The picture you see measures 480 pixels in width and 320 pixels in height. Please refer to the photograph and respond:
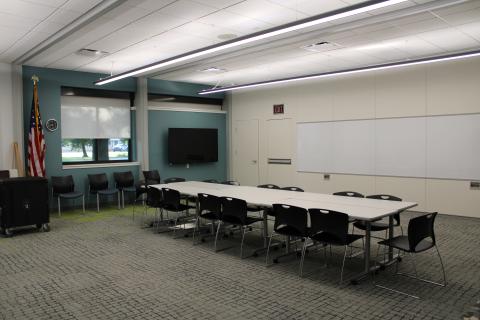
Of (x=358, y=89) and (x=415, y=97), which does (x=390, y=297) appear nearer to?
(x=415, y=97)

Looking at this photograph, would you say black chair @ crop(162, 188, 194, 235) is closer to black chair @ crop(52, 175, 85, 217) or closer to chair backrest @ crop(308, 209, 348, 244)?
chair backrest @ crop(308, 209, 348, 244)

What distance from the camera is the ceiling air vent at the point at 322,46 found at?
21.1 feet

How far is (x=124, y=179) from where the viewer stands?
9258 mm

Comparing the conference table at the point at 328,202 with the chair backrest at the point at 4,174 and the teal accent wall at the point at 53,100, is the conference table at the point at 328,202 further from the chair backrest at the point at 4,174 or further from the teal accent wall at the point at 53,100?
the chair backrest at the point at 4,174

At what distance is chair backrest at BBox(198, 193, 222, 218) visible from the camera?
17.8 ft

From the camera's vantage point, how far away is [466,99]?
24.2ft

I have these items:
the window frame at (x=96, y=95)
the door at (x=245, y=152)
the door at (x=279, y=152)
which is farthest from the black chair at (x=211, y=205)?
the door at (x=245, y=152)

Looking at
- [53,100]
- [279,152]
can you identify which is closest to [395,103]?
[279,152]

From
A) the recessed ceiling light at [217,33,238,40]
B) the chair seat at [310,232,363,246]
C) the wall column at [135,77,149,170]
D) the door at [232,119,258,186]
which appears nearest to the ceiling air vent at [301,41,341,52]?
the recessed ceiling light at [217,33,238,40]

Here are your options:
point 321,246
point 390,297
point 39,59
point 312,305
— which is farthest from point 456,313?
point 39,59

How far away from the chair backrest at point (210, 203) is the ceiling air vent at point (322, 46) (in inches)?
126

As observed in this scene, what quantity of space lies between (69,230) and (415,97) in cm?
735

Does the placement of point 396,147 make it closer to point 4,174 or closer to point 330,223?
point 330,223

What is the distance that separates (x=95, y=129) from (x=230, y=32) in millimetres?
4988
